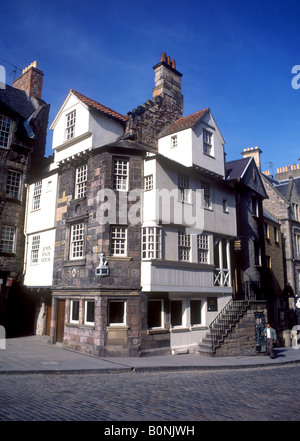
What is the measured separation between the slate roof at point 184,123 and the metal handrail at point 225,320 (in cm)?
1042

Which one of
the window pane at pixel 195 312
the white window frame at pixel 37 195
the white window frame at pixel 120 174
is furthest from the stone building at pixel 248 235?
the white window frame at pixel 37 195

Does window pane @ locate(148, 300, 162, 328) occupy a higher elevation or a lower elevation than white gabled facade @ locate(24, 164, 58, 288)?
lower

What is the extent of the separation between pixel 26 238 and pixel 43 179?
4002 millimetres

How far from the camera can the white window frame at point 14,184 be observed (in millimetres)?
22250

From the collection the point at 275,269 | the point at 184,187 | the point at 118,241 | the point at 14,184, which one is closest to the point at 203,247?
the point at 184,187

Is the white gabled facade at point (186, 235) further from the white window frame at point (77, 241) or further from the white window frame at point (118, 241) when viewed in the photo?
the white window frame at point (77, 241)

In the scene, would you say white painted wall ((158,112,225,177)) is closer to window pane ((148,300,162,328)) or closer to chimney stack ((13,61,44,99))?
window pane ((148,300,162,328))

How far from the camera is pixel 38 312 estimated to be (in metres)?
22.9

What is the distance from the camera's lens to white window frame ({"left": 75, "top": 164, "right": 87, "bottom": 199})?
18.8m

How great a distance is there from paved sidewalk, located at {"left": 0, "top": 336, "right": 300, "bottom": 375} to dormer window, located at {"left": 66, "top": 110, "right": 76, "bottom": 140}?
11.2 metres

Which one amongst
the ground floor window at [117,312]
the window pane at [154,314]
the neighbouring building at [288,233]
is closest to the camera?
the ground floor window at [117,312]

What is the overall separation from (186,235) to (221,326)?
17.3ft

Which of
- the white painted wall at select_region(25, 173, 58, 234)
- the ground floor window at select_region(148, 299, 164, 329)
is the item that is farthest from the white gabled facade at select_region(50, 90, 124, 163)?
the ground floor window at select_region(148, 299, 164, 329)
